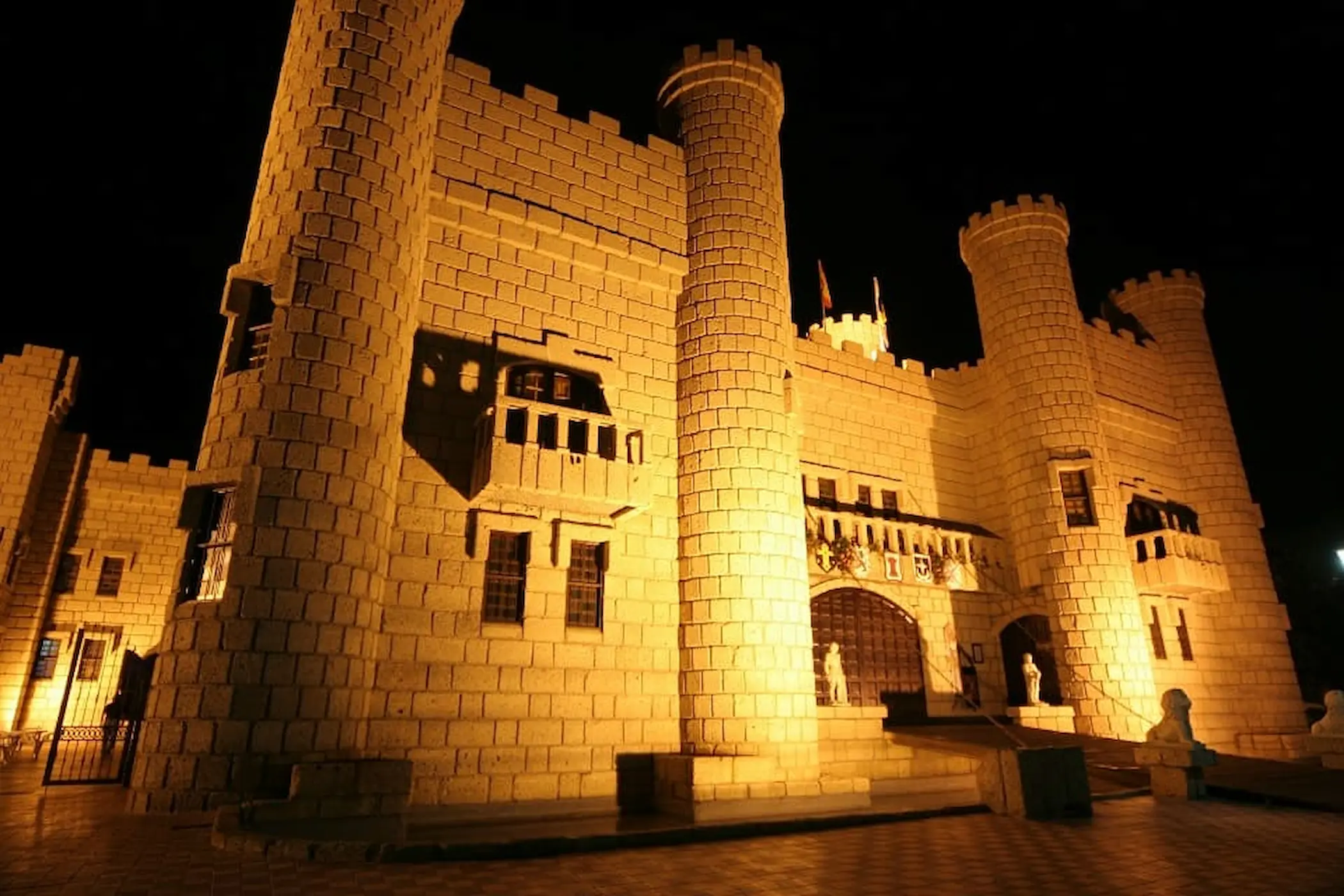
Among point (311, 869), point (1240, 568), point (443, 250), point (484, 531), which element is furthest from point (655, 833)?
point (1240, 568)

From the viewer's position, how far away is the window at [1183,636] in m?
20.5

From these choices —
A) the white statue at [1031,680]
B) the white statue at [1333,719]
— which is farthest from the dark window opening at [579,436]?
the white statue at [1333,719]

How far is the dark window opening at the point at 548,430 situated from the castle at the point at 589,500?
136 mm

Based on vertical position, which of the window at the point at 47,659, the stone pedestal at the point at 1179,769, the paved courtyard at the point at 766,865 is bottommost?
the paved courtyard at the point at 766,865

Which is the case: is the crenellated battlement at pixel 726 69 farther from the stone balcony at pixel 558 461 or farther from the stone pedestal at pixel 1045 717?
the stone pedestal at pixel 1045 717

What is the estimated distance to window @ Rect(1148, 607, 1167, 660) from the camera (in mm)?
19688

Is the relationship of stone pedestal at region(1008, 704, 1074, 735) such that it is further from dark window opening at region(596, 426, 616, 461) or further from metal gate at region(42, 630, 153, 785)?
metal gate at region(42, 630, 153, 785)

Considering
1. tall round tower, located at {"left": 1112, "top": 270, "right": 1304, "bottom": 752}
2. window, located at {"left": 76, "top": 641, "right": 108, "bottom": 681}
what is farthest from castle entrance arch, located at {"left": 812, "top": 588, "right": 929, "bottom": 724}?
window, located at {"left": 76, "top": 641, "right": 108, "bottom": 681}

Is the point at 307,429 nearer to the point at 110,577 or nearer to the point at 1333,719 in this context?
the point at 110,577

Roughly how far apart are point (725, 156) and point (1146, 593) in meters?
16.5

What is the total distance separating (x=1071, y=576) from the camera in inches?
699

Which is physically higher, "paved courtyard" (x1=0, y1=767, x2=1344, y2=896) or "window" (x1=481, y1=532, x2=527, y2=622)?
"window" (x1=481, y1=532, x2=527, y2=622)

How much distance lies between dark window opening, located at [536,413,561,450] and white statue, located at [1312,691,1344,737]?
17.5m

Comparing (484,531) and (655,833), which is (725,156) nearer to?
(484,531)
